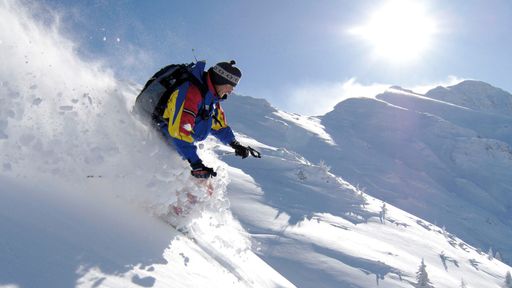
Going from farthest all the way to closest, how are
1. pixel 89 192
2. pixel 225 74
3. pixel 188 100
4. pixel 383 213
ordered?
1. pixel 383 213
2. pixel 225 74
3. pixel 188 100
4. pixel 89 192

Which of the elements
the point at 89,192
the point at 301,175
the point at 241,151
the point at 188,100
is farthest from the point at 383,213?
the point at 89,192

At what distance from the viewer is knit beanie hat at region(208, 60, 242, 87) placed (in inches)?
228

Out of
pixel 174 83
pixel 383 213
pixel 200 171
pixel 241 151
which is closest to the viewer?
pixel 200 171

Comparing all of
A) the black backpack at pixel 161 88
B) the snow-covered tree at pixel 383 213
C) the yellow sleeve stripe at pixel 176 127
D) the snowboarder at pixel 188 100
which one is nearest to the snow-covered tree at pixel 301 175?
the snow-covered tree at pixel 383 213

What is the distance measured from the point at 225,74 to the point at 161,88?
2.82 feet

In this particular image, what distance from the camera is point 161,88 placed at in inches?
232

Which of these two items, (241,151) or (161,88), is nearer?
(161,88)

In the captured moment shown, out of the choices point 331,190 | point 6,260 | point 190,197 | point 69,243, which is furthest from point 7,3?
point 331,190

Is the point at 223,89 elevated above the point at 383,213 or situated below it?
below

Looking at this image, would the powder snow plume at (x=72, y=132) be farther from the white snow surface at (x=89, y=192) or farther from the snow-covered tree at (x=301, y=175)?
the snow-covered tree at (x=301, y=175)

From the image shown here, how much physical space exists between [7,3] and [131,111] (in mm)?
2309

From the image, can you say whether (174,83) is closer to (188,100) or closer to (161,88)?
(161,88)

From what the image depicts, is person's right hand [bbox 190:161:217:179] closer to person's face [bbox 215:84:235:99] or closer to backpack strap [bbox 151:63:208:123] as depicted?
backpack strap [bbox 151:63:208:123]

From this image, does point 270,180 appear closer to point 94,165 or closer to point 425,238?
point 425,238
